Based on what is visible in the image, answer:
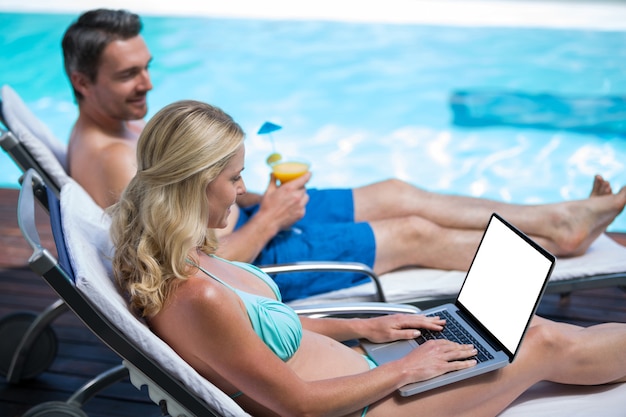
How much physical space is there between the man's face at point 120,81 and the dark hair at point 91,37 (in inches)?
1.2

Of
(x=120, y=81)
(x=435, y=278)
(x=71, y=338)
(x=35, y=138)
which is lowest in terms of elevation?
(x=71, y=338)

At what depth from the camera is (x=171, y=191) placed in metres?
1.89

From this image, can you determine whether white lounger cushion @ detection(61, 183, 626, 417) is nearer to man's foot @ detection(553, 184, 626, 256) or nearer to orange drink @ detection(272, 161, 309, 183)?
orange drink @ detection(272, 161, 309, 183)

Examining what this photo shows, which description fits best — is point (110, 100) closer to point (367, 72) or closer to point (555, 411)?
point (555, 411)

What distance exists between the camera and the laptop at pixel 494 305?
202 centimetres

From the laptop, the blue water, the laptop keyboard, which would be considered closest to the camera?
the laptop

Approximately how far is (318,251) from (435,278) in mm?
517

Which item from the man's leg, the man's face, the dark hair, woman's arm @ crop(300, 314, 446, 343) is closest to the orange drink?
the man's leg

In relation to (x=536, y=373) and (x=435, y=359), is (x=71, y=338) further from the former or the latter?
(x=536, y=373)

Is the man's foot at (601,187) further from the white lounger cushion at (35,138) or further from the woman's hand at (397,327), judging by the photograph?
the white lounger cushion at (35,138)

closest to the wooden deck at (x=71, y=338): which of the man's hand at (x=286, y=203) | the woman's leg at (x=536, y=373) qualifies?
the man's hand at (x=286, y=203)

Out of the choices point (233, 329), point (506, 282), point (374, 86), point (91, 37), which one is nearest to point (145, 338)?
point (233, 329)

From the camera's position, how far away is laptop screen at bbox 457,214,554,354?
80.3 inches

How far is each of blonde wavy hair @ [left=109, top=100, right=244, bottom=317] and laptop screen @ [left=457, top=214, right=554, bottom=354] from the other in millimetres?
868
